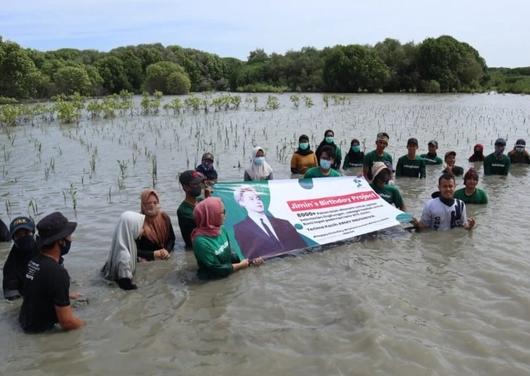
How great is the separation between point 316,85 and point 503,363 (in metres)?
72.4

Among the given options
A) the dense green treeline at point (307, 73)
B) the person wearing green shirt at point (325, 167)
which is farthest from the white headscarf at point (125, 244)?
the dense green treeline at point (307, 73)

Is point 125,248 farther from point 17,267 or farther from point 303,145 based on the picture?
point 303,145

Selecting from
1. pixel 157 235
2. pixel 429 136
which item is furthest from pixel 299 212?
pixel 429 136

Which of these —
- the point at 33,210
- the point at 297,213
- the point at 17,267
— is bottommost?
the point at 33,210

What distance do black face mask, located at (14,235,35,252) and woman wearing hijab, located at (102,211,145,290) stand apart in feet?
2.76

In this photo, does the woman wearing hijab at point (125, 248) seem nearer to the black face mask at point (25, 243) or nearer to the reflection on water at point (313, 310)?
the reflection on water at point (313, 310)

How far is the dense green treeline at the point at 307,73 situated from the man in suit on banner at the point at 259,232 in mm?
37281

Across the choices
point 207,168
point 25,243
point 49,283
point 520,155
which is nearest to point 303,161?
point 207,168

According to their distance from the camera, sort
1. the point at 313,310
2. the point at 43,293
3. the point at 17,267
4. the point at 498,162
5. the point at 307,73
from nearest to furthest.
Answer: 1. the point at 43,293
2. the point at 313,310
3. the point at 17,267
4. the point at 498,162
5. the point at 307,73

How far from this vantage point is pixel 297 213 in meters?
6.57

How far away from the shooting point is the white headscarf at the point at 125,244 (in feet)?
17.7

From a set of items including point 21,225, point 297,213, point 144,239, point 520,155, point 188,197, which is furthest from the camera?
point 520,155

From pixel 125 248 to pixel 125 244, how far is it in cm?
6

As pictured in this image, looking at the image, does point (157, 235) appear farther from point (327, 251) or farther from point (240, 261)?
point (327, 251)
